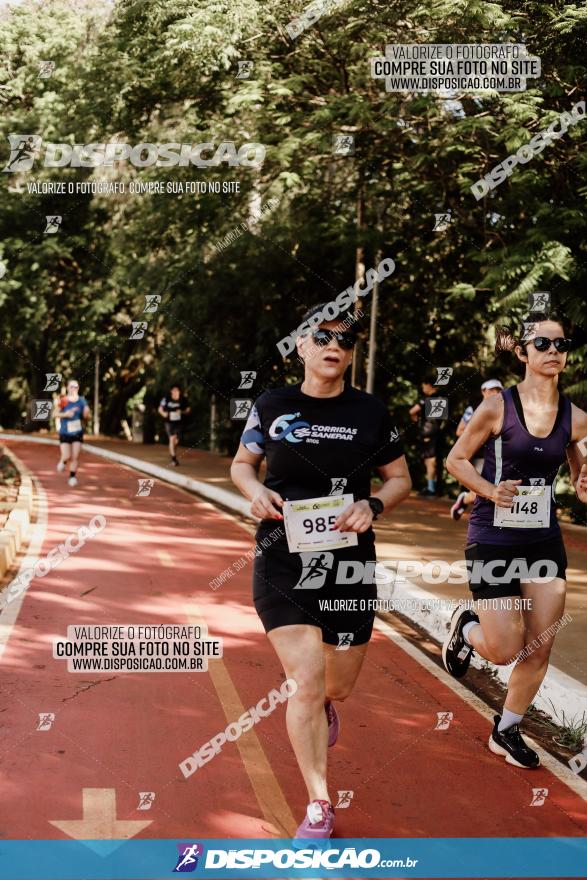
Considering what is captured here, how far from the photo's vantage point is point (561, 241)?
14.1 metres

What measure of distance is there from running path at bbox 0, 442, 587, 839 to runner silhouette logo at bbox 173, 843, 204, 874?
0.53 ft

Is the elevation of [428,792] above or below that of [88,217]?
below

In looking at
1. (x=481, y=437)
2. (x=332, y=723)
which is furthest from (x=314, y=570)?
(x=481, y=437)

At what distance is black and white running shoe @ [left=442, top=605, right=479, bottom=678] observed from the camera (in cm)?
636

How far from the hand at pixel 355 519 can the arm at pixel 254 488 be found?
0.25 metres

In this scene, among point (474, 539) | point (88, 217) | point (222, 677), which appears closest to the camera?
point (474, 539)

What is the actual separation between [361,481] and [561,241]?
1013 centimetres

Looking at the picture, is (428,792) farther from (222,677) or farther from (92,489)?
(92,489)

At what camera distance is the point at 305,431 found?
4.74 metres

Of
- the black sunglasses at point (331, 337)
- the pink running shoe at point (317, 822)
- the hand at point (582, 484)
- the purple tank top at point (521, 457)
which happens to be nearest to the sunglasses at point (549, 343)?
the purple tank top at point (521, 457)

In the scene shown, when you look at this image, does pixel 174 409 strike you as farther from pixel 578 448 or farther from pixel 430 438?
pixel 578 448

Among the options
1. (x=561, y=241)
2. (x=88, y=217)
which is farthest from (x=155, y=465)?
(x=88, y=217)

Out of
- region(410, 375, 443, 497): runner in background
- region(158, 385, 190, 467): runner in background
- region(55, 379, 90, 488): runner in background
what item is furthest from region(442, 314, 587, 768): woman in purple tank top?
region(158, 385, 190, 467): runner in background

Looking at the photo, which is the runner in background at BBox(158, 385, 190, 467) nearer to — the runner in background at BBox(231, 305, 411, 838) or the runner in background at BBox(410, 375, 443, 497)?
the runner in background at BBox(410, 375, 443, 497)
